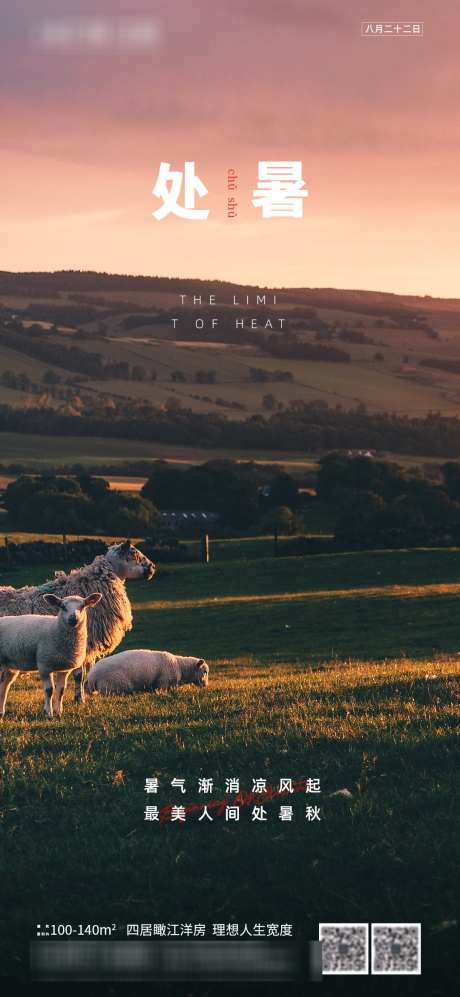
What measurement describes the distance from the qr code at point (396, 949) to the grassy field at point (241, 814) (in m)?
0.11

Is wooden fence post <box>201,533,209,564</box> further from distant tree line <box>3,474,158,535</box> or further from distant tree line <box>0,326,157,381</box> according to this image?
distant tree line <box>0,326,157,381</box>

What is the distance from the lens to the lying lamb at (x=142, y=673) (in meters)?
20.3

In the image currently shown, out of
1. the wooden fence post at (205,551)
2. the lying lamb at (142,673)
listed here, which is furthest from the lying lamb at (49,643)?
the wooden fence post at (205,551)

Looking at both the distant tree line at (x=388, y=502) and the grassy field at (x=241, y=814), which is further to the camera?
the distant tree line at (x=388, y=502)

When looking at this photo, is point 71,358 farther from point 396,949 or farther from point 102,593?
point 396,949

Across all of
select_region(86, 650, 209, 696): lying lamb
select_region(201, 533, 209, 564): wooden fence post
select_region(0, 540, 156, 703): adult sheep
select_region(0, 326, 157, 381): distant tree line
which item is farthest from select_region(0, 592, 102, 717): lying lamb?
select_region(0, 326, 157, 381): distant tree line

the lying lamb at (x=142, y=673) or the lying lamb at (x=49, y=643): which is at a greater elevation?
the lying lamb at (x=49, y=643)

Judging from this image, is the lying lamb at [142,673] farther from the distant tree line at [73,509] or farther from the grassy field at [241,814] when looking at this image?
the distant tree line at [73,509]

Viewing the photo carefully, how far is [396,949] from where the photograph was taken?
8.54 meters

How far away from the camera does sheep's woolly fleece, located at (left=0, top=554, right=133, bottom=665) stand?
68.8 feet

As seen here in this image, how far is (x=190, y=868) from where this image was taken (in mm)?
9797

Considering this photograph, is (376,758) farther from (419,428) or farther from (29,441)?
(29,441)

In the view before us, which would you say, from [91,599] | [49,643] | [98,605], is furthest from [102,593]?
[49,643]

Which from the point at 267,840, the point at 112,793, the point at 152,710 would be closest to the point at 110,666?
the point at 152,710
